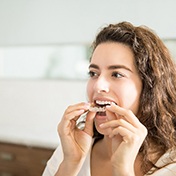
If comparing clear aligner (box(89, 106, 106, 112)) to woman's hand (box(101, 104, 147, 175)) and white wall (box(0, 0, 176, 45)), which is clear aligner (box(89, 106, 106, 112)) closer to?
woman's hand (box(101, 104, 147, 175))

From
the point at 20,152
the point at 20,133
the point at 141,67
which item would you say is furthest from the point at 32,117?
the point at 141,67

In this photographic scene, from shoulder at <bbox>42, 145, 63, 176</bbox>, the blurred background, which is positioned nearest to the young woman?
shoulder at <bbox>42, 145, 63, 176</bbox>

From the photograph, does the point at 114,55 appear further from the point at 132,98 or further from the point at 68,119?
the point at 68,119

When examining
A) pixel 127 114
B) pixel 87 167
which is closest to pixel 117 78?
pixel 127 114

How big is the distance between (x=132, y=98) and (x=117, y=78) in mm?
95

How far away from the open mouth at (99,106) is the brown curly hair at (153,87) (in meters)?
0.14

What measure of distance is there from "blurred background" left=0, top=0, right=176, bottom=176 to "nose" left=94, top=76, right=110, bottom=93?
1335 millimetres

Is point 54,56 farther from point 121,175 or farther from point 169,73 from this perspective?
point 121,175

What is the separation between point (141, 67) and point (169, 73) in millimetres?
137

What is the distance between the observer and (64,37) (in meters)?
2.86

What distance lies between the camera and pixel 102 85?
1.11 m

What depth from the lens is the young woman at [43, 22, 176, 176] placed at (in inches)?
43.8

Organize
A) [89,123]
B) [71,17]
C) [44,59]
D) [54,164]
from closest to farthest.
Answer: [89,123] < [54,164] < [71,17] < [44,59]

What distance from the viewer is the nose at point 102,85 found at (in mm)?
1104
